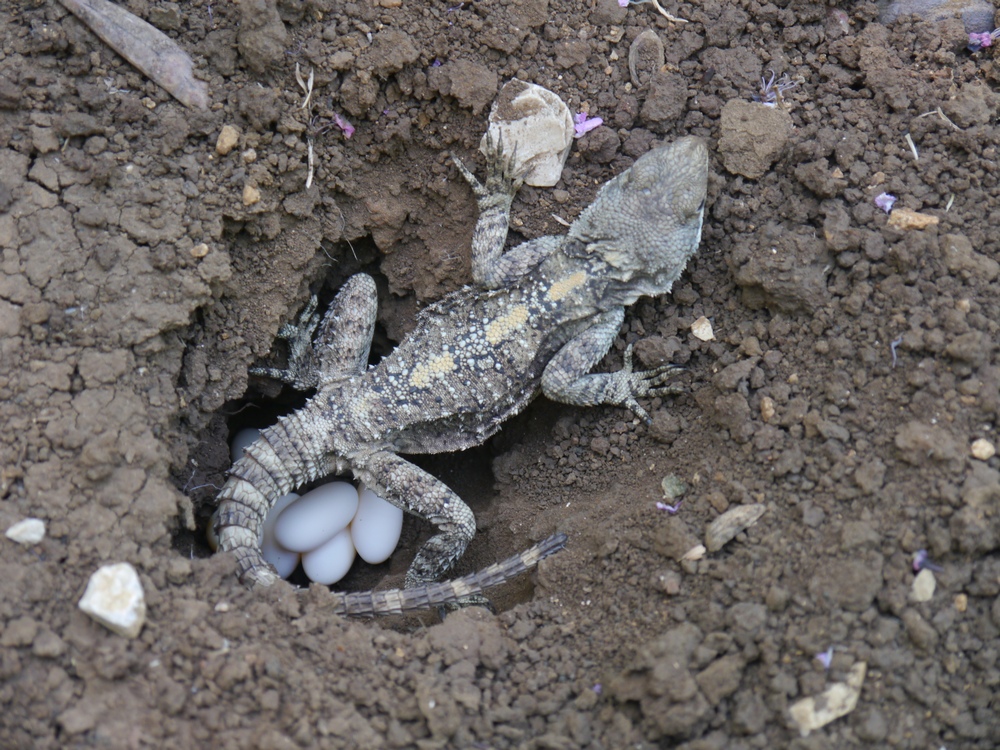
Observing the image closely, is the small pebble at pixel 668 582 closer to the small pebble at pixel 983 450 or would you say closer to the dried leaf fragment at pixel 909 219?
the small pebble at pixel 983 450

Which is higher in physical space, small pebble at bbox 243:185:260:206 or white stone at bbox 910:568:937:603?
small pebble at bbox 243:185:260:206

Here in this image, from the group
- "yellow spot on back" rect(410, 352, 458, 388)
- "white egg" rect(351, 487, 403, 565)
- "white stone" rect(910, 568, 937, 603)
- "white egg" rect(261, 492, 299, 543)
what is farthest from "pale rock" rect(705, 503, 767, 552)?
"white egg" rect(261, 492, 299, 543)

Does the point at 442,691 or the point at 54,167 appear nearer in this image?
the point at 442,691

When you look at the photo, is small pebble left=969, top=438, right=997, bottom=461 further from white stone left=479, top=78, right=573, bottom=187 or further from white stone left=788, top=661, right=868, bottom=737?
white stone left=479, top=78, right=573, bottom=187

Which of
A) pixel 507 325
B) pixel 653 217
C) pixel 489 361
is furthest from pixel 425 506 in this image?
pixel 653 217

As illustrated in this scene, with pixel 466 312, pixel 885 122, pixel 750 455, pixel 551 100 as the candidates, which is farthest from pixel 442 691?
pixel 885 122

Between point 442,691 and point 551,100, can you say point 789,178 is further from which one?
point 442,691
